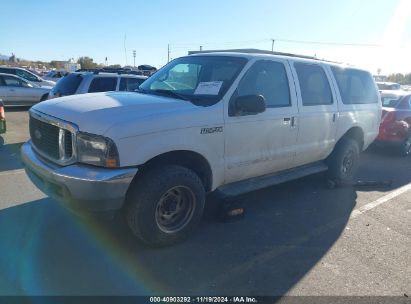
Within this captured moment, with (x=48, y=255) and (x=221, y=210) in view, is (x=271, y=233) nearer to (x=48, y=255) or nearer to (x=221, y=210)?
(x=221, y=210)

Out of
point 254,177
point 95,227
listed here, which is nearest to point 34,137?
point 95,227

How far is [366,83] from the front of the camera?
20.6 feet

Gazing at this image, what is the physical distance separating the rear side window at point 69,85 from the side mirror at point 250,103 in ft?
19.2

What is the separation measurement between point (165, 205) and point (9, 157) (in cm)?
470

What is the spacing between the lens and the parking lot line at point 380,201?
16.1 feet

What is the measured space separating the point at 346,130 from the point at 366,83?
1157 mm

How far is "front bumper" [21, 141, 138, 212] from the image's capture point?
3016mm

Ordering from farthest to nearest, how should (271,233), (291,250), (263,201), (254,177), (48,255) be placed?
1. (263,201)
2. (254,177)
3. (271,233)
4. (291,250)
5. (48,255)

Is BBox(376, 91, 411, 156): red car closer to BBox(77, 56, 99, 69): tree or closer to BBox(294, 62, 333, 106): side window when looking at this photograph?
BBox(294, 62, 333, 106): side window

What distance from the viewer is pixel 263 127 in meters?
4.25

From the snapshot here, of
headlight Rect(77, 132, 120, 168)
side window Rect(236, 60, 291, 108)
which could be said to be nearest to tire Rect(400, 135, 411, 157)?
side window Rect(236, 60, 291, 108)

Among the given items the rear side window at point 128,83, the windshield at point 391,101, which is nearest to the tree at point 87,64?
the rear side window at point 128,83

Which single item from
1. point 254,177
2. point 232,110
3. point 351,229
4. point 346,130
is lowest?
point 351,229

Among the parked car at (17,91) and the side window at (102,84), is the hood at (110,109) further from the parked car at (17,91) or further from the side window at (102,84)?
the parked car at (17,91)
